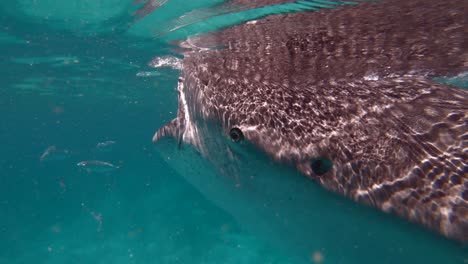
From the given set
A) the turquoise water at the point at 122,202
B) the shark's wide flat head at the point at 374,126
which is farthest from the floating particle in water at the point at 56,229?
the shark's wide flat head at the point at 374,126

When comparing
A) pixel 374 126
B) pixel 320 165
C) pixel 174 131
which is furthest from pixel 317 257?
pixel 174 131

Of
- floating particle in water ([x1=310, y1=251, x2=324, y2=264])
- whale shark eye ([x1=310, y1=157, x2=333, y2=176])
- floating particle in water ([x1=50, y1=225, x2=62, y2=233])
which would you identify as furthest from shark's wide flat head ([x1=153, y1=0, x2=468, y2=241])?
floating particle in water ([x1=50, y1=225, x2=62, y2=233])

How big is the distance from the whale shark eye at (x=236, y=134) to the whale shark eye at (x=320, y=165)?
0.61 metres

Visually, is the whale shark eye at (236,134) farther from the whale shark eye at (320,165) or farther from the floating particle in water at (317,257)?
the floating particle in water at (317,257)

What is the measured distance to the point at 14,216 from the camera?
72.0 ft

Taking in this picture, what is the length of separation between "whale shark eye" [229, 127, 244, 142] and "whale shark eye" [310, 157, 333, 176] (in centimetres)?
61

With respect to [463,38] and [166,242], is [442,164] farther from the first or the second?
[166,242]

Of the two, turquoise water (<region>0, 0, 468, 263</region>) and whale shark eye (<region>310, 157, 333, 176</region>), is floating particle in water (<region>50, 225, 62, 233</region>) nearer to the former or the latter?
turquoise water (<region>0, 0, 468, 263</region>)

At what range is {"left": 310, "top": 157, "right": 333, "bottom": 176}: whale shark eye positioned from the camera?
2267 millimetres

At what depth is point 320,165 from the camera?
2.33m

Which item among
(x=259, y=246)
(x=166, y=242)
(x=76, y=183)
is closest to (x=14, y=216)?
(x=76, y=183)

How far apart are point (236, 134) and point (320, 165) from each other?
28.8 inches

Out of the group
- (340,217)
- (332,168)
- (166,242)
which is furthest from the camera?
(166,242)

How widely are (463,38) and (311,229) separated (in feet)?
15.7
